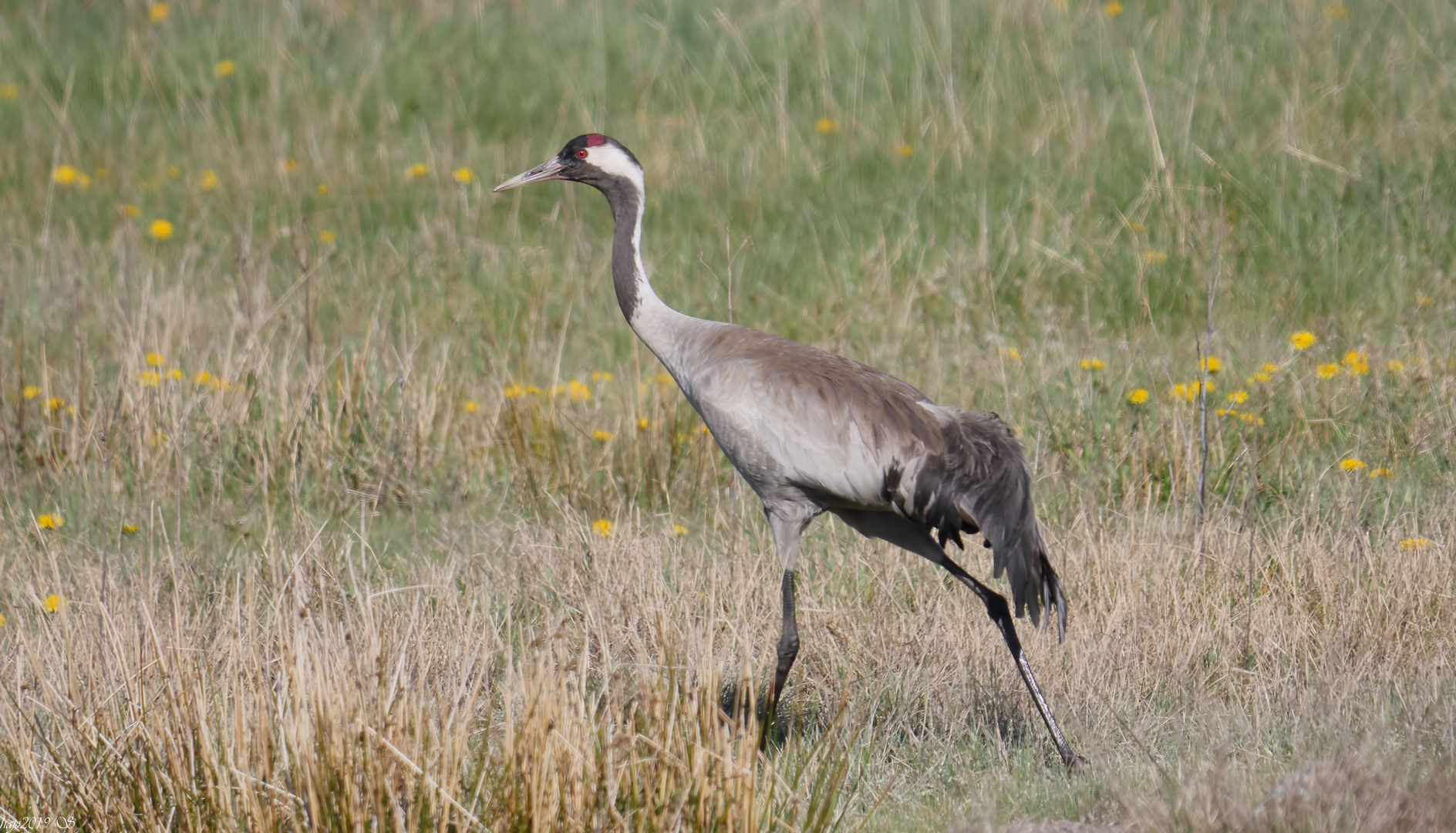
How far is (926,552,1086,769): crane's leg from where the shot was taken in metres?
3.83

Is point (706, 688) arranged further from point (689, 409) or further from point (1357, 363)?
point (1357, 363)

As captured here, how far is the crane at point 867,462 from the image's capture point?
13.0 ft

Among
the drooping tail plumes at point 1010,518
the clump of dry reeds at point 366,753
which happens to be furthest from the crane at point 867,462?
the clump of dry reeds at point 366,753

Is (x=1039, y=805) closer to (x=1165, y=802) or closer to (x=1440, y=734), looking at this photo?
(x=1165, y=802)

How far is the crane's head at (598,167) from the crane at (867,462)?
658mm

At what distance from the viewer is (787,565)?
423 cm

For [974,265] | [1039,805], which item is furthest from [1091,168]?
[1039,805]

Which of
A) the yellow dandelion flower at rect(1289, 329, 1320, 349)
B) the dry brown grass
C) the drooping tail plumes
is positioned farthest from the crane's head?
the yellow dandelion flower at rect(1289, 329, 1320, 349)

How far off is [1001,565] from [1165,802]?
97cm

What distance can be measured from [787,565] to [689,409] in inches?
76.1

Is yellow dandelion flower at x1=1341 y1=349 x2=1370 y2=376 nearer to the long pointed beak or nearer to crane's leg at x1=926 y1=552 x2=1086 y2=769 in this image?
crane's leg at x1=926 y1=552 x2=1086 y2=769

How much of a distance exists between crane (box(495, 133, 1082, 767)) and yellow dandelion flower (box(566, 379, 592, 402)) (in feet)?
5.46

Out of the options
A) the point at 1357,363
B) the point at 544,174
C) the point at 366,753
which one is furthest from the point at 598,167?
the point at 1357,363

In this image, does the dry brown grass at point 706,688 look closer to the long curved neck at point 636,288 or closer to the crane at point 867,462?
the crane at point 867,462
